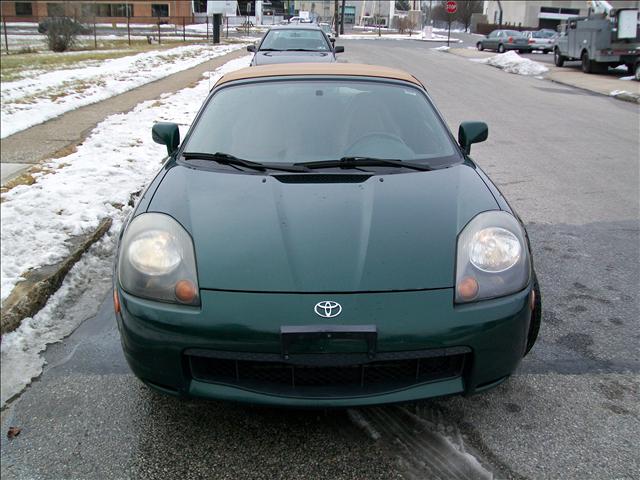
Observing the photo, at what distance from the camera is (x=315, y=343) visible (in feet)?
7.62

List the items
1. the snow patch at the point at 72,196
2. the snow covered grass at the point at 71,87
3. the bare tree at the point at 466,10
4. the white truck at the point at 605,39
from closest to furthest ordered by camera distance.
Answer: the snow patch at the point at 72,196 < the snow covered grass at the point at 71,87 < the white truck at the point at 605,39 < the bare tree at the point at 466,10

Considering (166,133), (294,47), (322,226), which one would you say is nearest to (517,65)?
(294,47)

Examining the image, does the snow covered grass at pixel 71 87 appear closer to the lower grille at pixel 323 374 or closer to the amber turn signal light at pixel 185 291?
the amber turn signal light at pixel 185 291

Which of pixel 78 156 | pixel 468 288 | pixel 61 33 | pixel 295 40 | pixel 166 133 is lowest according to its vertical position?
pixel 78 156

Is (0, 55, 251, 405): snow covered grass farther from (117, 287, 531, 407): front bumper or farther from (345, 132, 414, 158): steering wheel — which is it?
(345, 132, 414, 158): steering wheel

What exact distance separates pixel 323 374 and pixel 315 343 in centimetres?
18

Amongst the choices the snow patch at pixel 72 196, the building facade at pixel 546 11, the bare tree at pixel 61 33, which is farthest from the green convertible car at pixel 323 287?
the building facade at pixel 546 11

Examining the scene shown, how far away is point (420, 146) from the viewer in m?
3.62

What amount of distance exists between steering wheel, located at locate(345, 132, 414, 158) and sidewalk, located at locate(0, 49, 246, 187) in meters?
4.04

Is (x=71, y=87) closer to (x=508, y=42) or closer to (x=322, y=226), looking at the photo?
(x=322, y=226)

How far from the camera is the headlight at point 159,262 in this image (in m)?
2.49

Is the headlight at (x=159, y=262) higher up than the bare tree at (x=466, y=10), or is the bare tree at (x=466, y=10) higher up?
the bare tree at (x=466, y=10)

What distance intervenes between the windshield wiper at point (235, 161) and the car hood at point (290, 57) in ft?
25.9

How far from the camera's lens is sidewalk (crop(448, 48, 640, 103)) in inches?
625
